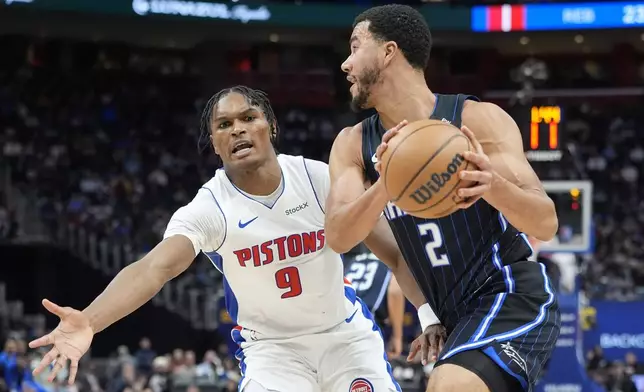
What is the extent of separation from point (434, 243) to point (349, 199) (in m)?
0.42

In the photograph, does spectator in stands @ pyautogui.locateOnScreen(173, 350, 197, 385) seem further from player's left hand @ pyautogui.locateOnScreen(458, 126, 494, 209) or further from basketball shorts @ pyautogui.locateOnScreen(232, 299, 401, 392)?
player's left hand @ pyautogui.locateOnScreen(458, 126, 494, 209)

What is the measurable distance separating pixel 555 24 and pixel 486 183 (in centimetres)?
2055

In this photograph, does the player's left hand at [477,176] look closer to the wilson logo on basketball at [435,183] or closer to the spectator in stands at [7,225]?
the wilson logo on basketball at [435,183]

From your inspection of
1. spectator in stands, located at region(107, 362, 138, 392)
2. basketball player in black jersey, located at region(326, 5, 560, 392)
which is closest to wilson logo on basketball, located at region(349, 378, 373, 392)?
→ basketball player in black jersey, located at region(326, 5, 560, 392)

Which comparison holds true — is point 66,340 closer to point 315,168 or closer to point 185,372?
point 315,168

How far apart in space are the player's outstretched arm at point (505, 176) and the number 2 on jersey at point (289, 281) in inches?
49.1

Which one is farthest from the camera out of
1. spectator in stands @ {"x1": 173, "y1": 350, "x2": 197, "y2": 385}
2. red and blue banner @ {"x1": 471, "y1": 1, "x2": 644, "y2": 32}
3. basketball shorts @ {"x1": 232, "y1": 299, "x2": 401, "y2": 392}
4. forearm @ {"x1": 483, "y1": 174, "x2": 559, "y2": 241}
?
red and blue banner @ {"x1": 471, "y1": 1, "x2": 644, "y2": 32}

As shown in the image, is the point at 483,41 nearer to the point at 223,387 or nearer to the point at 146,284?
the point at 223,387

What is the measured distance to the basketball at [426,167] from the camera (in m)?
3.55

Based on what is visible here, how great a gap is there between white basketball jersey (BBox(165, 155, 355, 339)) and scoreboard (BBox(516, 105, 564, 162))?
7.30 metres

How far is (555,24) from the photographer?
2311 centimetres

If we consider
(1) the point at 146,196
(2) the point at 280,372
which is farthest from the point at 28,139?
(2) the point at 280,372

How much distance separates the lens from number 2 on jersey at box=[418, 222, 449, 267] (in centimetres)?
420

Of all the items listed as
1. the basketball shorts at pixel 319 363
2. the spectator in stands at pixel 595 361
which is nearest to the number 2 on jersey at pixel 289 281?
the basketball shorts at pixel 319 363
